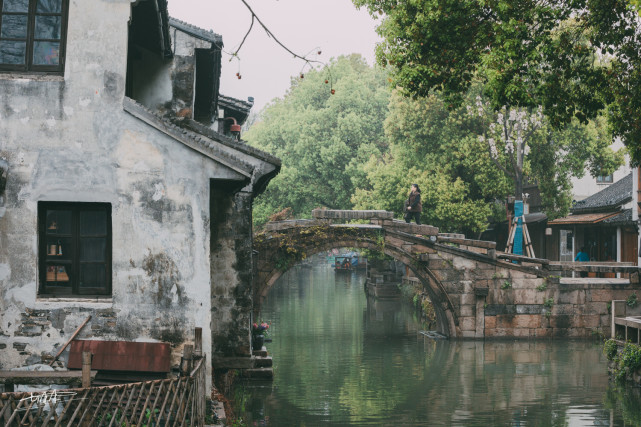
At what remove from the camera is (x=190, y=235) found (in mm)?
10289

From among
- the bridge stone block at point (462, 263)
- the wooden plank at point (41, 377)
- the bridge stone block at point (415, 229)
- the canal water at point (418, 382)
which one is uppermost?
the bridge stone block at point (415, 229)

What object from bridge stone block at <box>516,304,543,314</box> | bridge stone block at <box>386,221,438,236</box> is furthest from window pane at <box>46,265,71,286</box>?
bridge stone block at <box>516,304,543,314</box>

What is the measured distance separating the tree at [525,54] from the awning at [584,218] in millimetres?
17986

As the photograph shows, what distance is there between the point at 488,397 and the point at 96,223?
1019 centimetres

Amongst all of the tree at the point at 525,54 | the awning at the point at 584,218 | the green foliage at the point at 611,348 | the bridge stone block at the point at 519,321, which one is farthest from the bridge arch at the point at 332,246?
the tree at the point at 525,54

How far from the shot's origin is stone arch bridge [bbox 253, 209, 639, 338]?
960 inches

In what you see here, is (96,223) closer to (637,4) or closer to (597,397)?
(637,4)

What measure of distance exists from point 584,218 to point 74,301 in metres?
25.9

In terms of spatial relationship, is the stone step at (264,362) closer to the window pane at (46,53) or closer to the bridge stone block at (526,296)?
the bridge stone block at (526,296)

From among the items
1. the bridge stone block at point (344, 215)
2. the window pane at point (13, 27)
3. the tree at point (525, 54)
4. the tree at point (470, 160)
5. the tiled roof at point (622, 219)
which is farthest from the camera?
the tree at point (470, 160)

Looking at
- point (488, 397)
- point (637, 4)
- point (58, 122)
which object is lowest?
point (488, 397)

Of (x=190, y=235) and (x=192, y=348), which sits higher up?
(x=190, y=235)

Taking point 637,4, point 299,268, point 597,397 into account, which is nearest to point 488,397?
point 597,397

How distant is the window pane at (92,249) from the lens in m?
10.2
